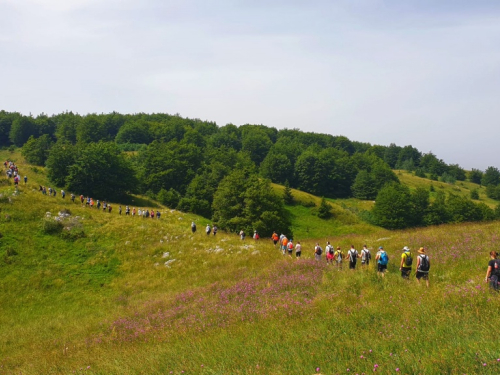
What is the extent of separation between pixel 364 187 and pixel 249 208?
6643cm

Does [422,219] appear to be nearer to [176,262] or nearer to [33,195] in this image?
[176,262]

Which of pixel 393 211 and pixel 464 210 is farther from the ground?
pixel 464 210

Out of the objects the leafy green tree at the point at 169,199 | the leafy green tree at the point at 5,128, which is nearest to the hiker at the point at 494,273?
the leafy green tree at the point at 169,199

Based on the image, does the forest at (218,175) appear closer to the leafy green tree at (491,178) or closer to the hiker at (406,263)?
the leafy green tree at (491,178)

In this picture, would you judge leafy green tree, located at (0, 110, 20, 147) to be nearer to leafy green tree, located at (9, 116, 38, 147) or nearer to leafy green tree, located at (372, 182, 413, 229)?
leafy green tree, located at (9, 116, 38, 147)

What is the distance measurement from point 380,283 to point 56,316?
59.9 feet

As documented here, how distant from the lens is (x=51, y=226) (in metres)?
29.3

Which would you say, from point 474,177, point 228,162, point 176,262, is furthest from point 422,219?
point 474,177

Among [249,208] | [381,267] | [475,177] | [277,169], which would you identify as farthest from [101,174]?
[475,177]

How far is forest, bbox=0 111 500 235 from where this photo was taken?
1923 inches

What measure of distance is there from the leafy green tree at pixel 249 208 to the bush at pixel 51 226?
20.3 m

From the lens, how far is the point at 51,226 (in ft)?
96.1

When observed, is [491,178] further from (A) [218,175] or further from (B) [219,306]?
(B) [219,306]

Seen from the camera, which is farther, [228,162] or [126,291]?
[228,162]
